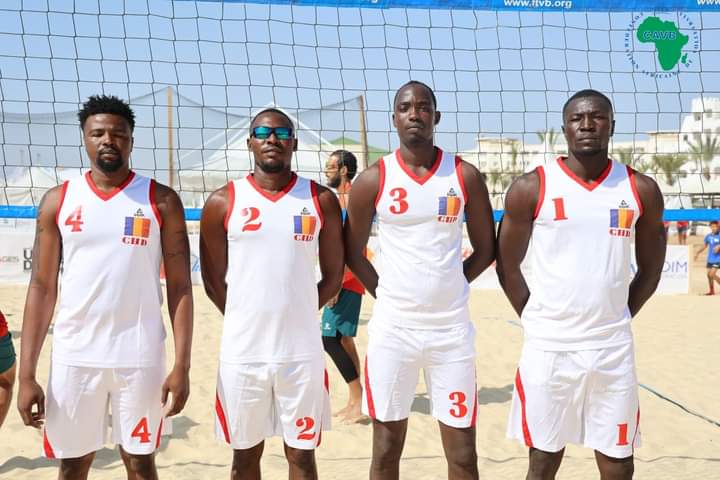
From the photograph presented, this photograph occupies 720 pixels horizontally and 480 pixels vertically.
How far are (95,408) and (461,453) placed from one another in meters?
1.53

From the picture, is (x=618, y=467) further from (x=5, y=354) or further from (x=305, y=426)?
(x=5, y=354)

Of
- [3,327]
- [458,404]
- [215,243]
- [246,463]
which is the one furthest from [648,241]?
[3,327]

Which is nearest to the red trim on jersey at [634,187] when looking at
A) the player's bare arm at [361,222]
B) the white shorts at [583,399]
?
the white shorts at [583,399]

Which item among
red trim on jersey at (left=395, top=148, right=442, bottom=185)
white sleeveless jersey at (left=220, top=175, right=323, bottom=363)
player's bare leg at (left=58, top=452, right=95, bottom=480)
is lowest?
player's bare leg at (left=58, top=452, right=95, bottom=480)

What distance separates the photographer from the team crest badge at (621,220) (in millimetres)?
3072

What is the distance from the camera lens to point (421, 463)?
476 centimetres

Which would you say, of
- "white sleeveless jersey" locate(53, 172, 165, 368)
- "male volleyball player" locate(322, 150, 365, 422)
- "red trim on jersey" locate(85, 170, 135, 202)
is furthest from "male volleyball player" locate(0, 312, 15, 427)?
"male volleyball player" locate(322, 150, 365, 422)

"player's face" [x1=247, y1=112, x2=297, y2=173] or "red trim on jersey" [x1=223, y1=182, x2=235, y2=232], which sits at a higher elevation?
"player's face" [x1=247, y1=112, x2=297, y2=173]

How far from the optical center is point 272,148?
3.13 meters

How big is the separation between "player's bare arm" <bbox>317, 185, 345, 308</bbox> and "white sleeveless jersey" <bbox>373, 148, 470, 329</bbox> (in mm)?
198

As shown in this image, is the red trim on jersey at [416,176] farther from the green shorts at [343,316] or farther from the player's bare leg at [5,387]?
the player's bare leg at [5,387]

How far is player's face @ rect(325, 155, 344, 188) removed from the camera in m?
5.34

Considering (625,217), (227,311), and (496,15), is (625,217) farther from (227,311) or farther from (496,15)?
(496,15)

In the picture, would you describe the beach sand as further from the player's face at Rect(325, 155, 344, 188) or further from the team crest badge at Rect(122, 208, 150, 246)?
the team crest badge at Rect(122, 208, 150, 246)
